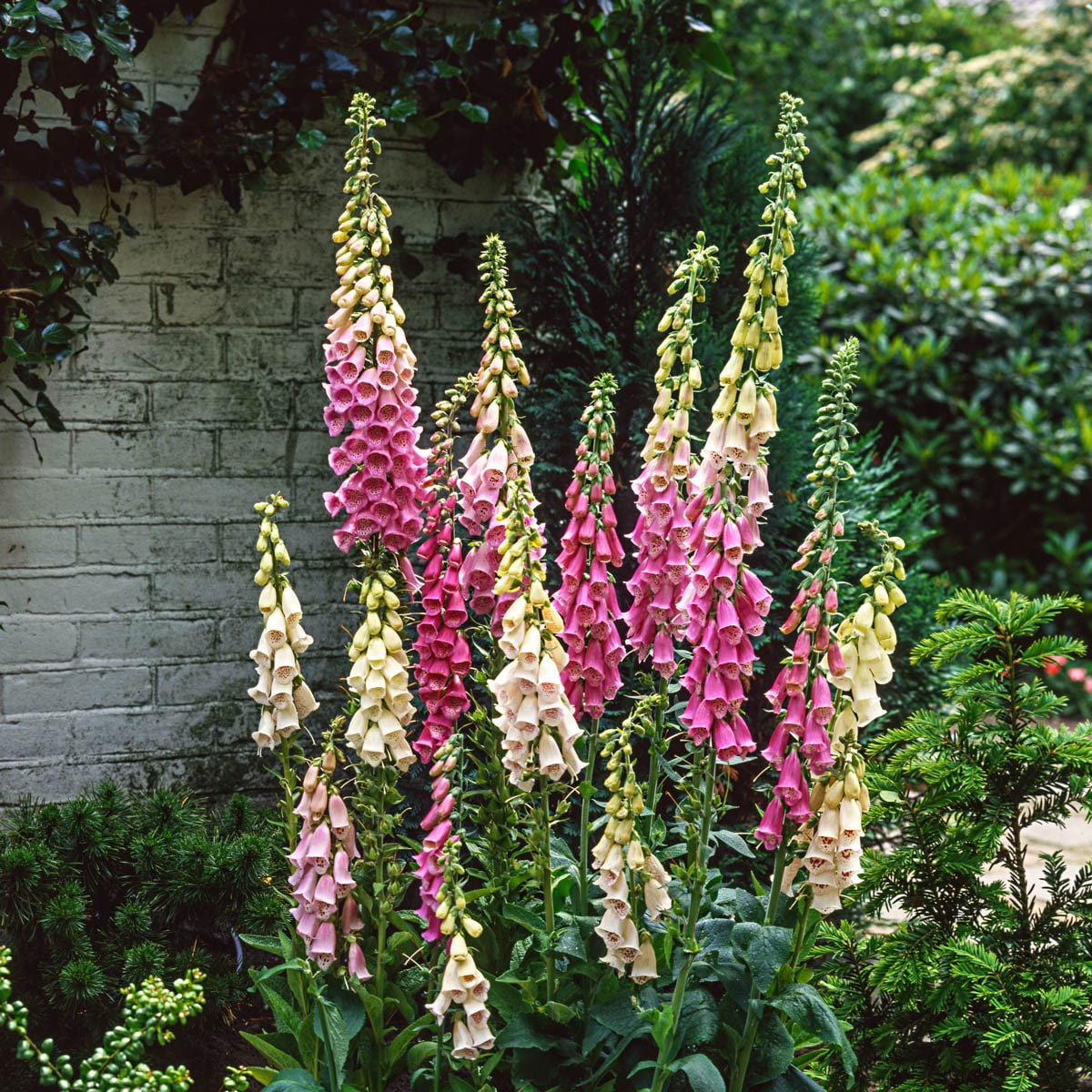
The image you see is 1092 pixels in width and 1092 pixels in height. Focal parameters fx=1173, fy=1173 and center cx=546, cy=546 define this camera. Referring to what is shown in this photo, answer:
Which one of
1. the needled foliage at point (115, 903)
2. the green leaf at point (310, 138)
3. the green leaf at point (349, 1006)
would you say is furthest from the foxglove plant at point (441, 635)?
the green leaf at point (310, 138)

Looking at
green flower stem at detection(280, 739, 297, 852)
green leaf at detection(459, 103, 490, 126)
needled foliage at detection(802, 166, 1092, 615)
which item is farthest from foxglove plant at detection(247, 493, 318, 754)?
needled foliage at detection(802, 166, 1092, 615)

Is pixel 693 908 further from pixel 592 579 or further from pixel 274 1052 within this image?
pixel 274 1052

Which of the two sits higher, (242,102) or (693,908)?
(242,102)

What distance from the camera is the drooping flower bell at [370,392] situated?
1817 millimetres

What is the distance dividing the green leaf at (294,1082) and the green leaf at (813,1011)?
695 mm

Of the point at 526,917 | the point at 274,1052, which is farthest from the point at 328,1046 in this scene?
the point at 526,917

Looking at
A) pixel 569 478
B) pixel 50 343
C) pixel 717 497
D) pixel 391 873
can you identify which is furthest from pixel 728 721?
pixel 50 343

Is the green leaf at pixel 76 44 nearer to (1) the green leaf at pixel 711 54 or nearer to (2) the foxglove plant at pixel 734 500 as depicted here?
(1) the green leaf at pixel 711 54

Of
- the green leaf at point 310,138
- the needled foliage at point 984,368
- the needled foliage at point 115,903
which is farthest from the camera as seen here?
the needled foliage at point 984,368

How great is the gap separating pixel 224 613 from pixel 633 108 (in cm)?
173

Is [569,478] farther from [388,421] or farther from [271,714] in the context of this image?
[271,714]

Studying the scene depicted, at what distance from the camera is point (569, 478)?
120 inches

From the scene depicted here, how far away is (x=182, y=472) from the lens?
10.3ft

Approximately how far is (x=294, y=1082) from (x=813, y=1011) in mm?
781
